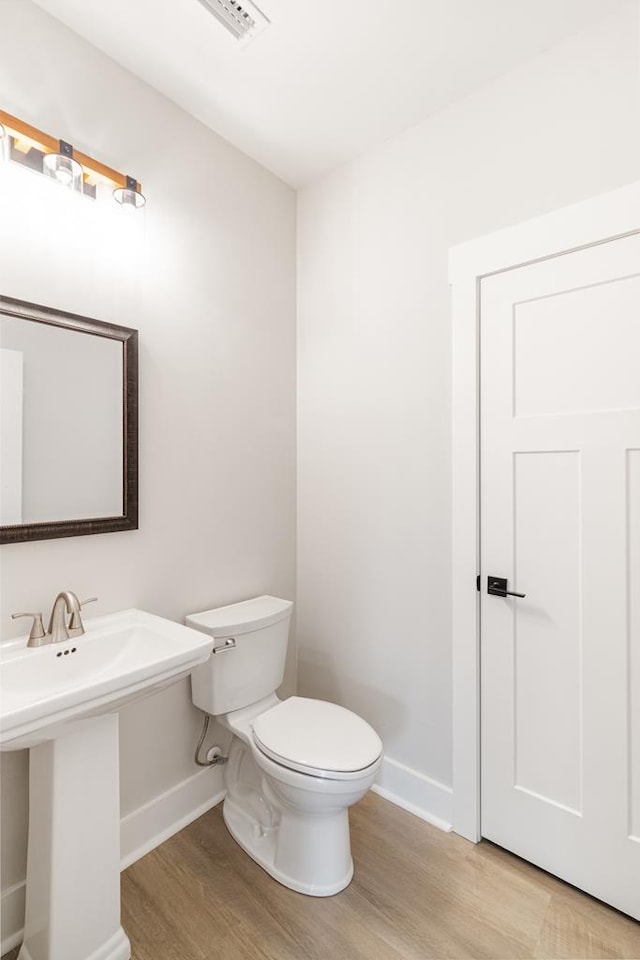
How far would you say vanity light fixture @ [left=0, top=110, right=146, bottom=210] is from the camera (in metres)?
1.29

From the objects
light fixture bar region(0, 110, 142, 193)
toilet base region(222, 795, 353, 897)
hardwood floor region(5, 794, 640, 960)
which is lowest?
hardwood floor region(5, 794, 640, 960)

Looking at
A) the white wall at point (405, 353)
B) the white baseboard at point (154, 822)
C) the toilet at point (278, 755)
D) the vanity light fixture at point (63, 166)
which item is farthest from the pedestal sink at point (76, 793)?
the vanity light fixture at point (63, 166)

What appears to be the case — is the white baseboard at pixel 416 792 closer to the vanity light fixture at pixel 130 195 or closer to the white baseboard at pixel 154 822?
the white baseboard at pixel 154 822

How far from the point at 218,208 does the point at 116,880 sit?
7.44 feet

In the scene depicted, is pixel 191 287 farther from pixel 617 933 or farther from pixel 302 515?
pixel 617 933

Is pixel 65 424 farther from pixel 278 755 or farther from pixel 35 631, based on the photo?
pixel 278 755

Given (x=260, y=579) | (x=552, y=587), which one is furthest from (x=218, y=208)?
(x=552, y=587)

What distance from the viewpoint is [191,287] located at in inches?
71.5

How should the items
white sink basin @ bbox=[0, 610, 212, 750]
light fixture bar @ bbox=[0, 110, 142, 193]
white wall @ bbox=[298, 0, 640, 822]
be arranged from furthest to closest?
white wall @ bbox=[298, 0, 640, 822]
light fixture bar @ bbox=[0, 110, 142, 193]
white sink basin @ bbox=[0, 610, 212, 750]

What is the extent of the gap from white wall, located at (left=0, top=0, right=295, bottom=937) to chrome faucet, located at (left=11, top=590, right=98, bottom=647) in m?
0.07

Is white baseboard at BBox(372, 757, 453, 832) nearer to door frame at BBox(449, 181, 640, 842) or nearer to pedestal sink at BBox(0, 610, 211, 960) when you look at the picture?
door frame at BBox(449, 181, 640, 842)

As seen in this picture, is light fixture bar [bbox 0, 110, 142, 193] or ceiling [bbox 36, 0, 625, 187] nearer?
light fixture bar [bbox 0, 110, 142, 193]

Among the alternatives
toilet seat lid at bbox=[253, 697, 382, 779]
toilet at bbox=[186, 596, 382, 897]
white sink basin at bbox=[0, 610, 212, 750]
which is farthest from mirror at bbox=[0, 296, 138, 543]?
toilet seat lid at bbox=[253, 697, 382, 779]

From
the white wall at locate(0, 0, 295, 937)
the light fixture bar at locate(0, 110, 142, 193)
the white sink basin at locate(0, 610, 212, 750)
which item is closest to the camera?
the white sink basin at locate(0, 610, 212, 750)
